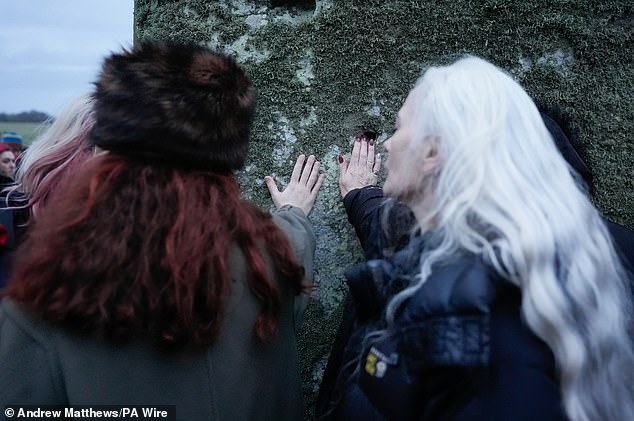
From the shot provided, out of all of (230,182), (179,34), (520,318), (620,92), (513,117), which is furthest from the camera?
(179,34)

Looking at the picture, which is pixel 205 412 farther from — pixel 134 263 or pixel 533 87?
pixel 533 87

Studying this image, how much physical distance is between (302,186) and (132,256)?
0.76 m

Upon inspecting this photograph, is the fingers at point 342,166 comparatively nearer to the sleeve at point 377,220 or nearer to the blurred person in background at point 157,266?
the sleeve at point 377,220

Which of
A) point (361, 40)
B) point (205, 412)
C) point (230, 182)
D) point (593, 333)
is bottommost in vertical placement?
point (205, 412)

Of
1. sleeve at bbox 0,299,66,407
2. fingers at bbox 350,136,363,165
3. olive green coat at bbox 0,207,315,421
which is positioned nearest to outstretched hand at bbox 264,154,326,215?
fingers at bbox 350,136,363,165

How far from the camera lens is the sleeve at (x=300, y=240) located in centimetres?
144

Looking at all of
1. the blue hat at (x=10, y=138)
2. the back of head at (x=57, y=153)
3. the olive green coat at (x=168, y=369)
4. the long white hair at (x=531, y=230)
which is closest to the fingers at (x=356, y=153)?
the olive green coat at (x=168, y=369)

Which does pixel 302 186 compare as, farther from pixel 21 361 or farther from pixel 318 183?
pixel 21 361

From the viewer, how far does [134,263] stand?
110 centimetres

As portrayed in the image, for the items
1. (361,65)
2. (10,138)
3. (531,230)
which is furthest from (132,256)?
(10,138)

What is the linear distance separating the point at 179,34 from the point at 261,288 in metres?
0.98

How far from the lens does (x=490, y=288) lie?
102 centimetres

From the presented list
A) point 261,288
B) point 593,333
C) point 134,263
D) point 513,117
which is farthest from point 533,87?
point 134,263

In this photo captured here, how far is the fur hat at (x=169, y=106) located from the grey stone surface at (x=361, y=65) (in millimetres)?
546
